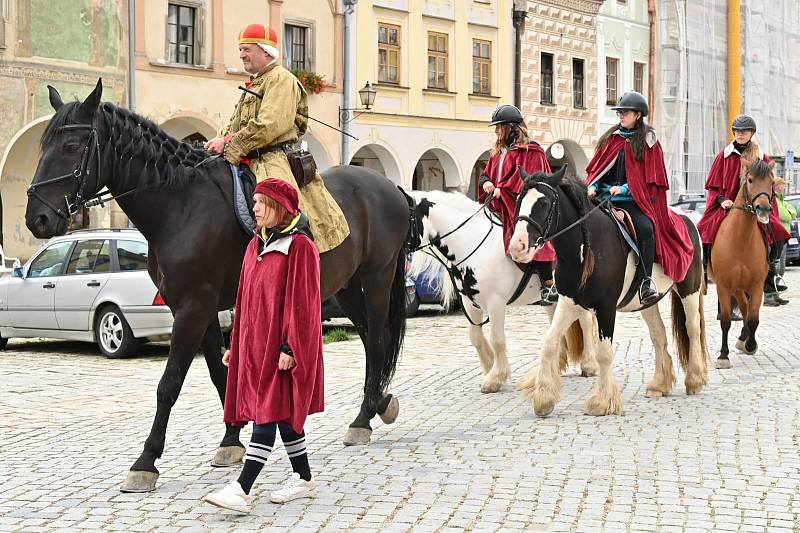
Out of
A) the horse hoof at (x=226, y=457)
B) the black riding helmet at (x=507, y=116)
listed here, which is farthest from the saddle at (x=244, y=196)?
the black riding helmet at (x=507, y=116)

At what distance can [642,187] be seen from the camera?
9906 mm

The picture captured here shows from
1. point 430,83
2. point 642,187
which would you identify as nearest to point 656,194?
point 642,187

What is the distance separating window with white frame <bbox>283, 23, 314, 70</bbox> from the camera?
100ft

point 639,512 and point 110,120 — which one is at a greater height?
point 110,120

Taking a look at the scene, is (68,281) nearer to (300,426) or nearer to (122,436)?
(122,436)

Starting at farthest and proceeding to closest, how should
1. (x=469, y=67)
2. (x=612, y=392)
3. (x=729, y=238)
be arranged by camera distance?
(x=469, y=67)
(x=729, y=238)
(x=612, y=392)

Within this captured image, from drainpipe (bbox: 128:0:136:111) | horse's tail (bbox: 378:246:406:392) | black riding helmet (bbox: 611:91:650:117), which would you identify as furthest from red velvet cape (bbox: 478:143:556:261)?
drainpipe (bbox: 128:0:136:111)

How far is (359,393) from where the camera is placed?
10391mm

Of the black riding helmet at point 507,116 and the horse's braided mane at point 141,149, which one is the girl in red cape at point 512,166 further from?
the horse's braided mane at point 141,149

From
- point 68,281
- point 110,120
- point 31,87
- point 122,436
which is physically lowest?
point 122,436

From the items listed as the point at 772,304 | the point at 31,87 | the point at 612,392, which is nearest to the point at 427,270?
the point at 612,392

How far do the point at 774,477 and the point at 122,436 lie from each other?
4.35 metres

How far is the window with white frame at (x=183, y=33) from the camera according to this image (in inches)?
1096

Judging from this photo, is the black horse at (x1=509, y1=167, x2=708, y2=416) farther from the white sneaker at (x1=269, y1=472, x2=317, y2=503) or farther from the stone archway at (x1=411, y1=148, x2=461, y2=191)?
the stone archway at (x1=411, y1=148, x2=461, y2=191)
